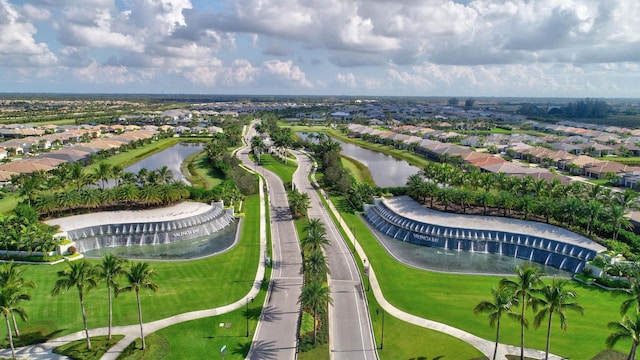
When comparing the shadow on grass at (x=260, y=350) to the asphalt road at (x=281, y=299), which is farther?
the asphalt road at (x=281, y=299)

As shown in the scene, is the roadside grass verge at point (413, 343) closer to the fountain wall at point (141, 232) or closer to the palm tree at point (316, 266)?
the palm tree at point (316, 266)

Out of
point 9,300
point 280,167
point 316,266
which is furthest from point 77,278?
point 280,167

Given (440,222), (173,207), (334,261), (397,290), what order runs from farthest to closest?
(173,207) → (440,222) → (334,261) → (397,290)

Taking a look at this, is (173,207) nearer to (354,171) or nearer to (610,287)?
(354,171)

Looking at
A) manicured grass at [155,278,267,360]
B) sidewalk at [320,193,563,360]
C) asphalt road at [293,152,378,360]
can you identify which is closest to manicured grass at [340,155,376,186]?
asphalt road at [293,152,378,360]

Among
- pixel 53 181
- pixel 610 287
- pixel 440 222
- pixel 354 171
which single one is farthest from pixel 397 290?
pixel 354 171

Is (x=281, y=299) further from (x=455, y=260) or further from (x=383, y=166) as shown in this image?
(x=383, y=166)

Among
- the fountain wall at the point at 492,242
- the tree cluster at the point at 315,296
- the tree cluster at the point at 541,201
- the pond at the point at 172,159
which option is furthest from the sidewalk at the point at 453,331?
the pond at the point at 172,159
